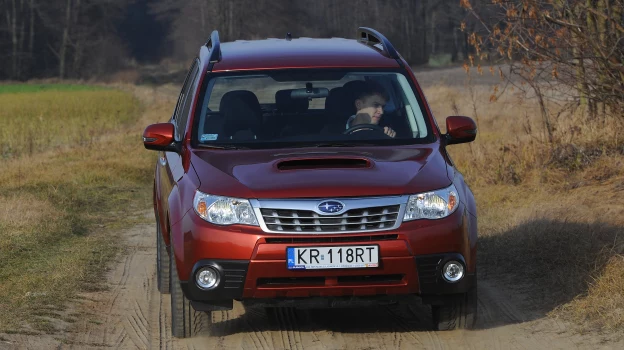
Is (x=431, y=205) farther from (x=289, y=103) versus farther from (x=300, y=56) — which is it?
(x=300, y=56)

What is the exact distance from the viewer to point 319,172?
5.98 meters

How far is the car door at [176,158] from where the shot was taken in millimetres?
6668

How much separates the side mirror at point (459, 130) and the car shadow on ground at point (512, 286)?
1.04 m

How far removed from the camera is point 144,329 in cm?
673

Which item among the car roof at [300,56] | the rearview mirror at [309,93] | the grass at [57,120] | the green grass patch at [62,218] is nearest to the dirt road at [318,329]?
the green grass patch at [62,218]

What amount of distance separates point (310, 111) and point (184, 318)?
1.55 meters

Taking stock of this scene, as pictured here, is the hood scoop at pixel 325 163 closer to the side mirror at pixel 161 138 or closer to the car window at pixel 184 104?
the side mirror at pixel 161 138

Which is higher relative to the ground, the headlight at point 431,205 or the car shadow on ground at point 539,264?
the headlight at point 431,205

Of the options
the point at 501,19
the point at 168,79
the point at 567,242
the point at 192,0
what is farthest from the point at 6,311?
the point at 192,0

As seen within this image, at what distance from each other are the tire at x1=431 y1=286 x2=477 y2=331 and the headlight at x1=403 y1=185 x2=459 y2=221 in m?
0.56

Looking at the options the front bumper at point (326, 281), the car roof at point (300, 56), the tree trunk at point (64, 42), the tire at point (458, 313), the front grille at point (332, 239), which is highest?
the car roof at point (300, 56)

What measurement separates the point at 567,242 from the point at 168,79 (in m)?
73.2

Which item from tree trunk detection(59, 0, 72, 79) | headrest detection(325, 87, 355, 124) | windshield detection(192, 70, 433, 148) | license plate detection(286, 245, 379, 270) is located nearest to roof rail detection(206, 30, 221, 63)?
windshield detection(192, 70, 433, 148)

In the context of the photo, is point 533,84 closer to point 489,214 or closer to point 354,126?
point 489,214
